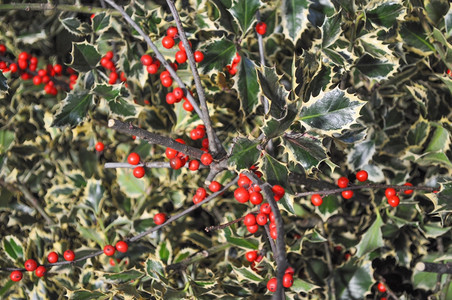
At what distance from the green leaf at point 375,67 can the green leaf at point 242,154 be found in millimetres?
508

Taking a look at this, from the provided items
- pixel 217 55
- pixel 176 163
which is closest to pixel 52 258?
pixel 176 163

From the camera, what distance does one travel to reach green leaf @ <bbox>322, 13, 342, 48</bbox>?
3.54 ft

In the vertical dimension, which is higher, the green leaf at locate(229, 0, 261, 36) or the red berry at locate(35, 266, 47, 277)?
the green leaf at locate(229, 0, 261, 36)

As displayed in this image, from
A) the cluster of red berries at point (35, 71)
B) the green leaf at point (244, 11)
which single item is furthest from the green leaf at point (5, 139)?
the green leaf at point (244, 11)

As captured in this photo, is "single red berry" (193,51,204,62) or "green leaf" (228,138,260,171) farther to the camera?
"single red berry" (193,51,204,62)

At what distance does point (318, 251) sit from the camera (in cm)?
154

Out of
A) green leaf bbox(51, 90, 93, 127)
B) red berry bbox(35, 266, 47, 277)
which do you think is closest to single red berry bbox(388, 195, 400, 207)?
green leaf bbox(51, 90, 93, 127)

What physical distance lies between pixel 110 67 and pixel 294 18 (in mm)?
632

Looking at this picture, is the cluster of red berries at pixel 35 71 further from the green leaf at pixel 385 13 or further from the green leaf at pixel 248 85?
the green leaf at pixel 385 13

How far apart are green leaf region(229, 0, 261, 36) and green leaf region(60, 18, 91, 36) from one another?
21.2 inches

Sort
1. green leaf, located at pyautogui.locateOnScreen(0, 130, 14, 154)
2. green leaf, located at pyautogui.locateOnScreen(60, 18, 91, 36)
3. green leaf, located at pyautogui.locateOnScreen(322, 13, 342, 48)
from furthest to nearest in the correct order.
Answer: green leaf, located at pyautogui.locateOnScreen(0, 130, 14, 154) < green leaf, located at pyautogui.locateOnScreen(60, 18, 91, 36) < green leaf, located at pyautogui.locateOnScreen(322, 13, 342, 48)

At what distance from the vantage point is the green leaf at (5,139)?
149 cm

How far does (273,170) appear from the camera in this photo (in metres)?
0.92

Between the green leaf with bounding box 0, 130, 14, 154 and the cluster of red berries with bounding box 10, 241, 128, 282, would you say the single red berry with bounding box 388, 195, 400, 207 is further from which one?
the green leaf with bounding box 0, 130, 14, 154
